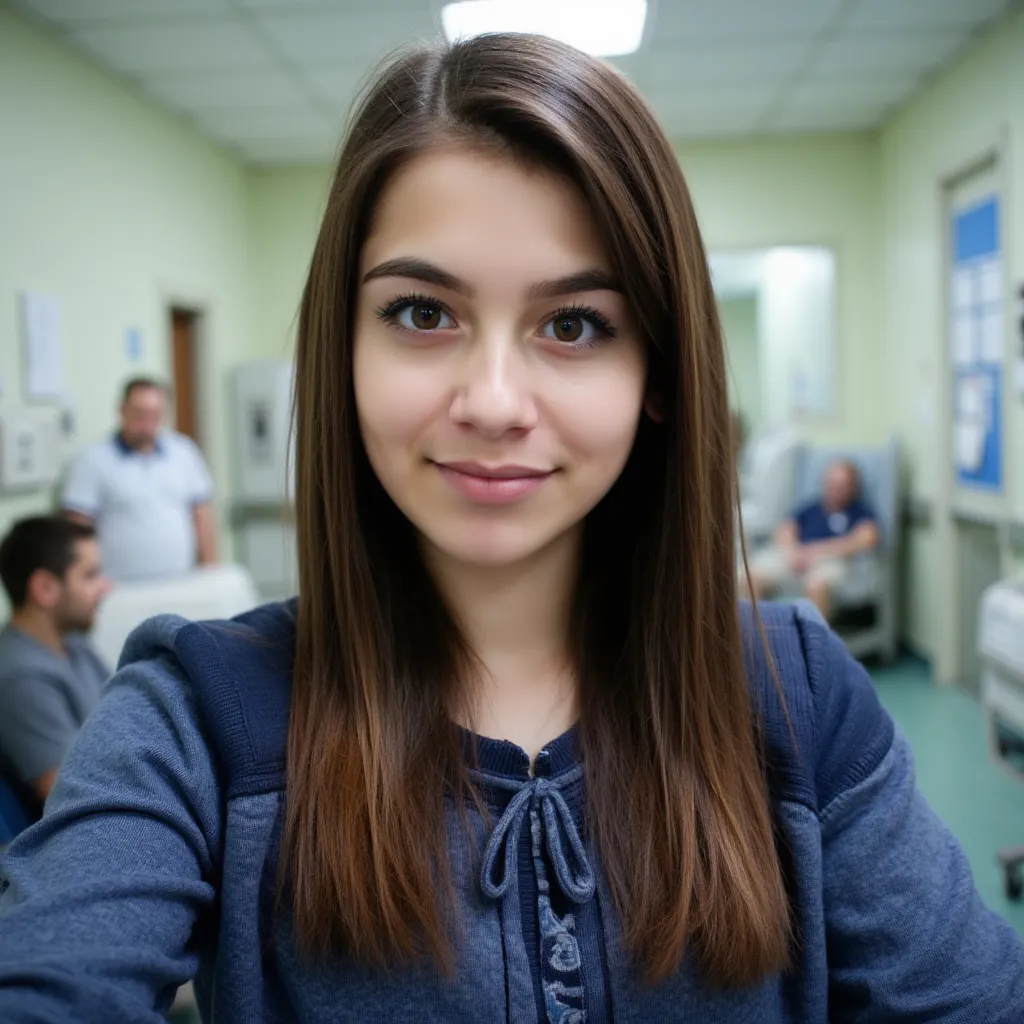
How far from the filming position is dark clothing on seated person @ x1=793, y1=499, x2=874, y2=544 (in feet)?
14.9

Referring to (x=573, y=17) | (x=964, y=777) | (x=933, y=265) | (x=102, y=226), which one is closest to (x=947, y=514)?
(x=933, y=265)

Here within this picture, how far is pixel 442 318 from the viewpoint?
0.69 m

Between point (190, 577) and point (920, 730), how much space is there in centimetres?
275

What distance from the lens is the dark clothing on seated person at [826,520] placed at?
455 cm

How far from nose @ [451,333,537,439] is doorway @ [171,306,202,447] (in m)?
4.65

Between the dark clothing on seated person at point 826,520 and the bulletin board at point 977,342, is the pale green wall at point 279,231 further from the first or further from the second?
the bulletin board at point 977,342

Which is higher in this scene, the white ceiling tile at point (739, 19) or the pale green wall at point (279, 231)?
the white ceiling tile at point (739, 19)

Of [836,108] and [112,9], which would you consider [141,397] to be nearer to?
[112,9]

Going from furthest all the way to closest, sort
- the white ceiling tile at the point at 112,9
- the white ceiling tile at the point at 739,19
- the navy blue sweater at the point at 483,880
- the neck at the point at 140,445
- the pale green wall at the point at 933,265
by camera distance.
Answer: the neck at the point at 140,445 < the pale green wall at the point at 933,265 < the white ceiling tile at the point at 739,19 < the white ceiling tile at the point at 112,9 < the navy blue sweater at the point at 483,880

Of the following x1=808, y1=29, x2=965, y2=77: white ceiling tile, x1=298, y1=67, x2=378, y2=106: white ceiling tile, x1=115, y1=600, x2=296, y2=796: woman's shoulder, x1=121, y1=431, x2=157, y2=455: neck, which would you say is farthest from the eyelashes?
x1=808, y1=29, x2=965, y2=77: white ceiling tile

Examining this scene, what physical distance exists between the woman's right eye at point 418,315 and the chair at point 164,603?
6.55 ft

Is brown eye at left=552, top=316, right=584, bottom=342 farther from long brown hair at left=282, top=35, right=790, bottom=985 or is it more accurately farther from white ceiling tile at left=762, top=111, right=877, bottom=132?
white ceiling tile at left=762, top=111, right=877, bottom=132

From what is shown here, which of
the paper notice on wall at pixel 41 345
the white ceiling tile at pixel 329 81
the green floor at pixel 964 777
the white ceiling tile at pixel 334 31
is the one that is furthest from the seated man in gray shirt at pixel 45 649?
the white ceiling tile at pixel 329 81

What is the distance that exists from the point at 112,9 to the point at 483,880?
11.7 ft
